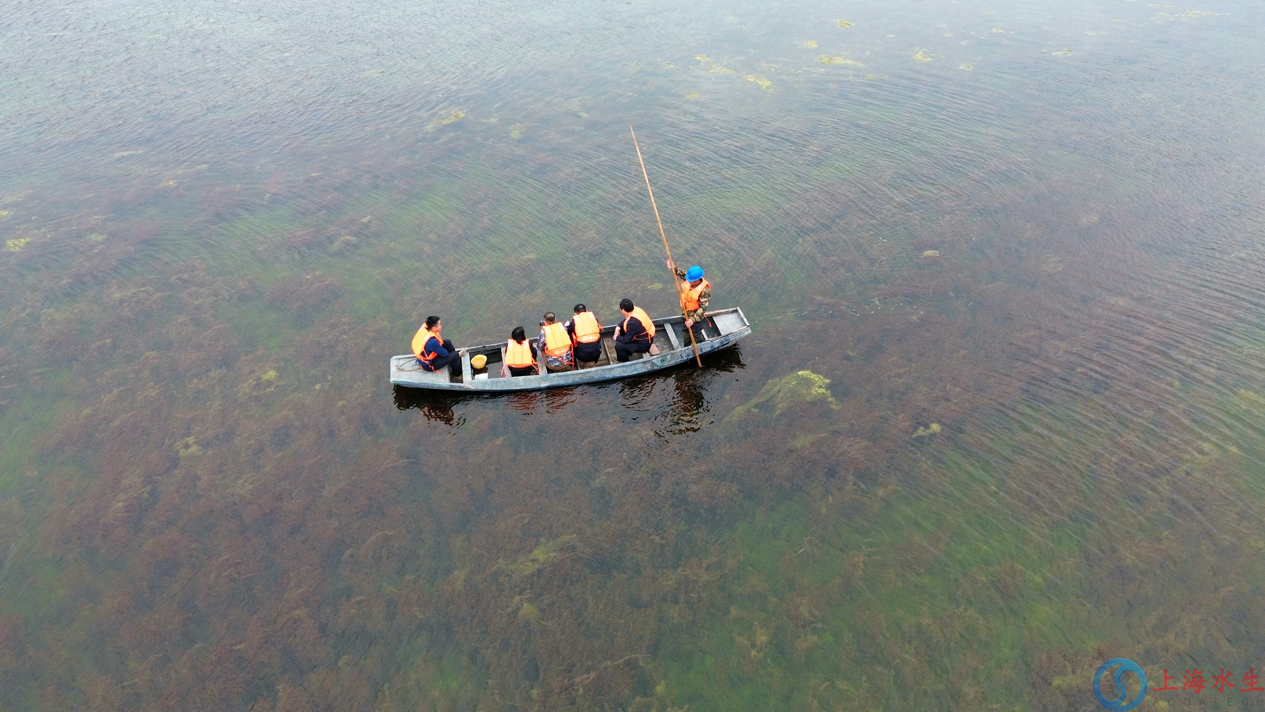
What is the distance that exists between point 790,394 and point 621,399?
2710mm

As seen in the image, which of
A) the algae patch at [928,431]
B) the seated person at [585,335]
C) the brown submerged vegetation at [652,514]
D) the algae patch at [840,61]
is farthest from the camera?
the algae patch at [840,61]

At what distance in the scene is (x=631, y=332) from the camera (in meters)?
11.7

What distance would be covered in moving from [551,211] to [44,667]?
1143 cm

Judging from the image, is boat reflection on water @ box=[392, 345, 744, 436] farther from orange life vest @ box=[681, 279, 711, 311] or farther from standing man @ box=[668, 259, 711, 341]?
orange life vest @ box=[681, 279, 711, 311]

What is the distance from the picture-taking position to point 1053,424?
10523mm

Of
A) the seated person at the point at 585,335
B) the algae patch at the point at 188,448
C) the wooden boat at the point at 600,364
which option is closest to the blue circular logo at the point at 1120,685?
the wooden boat at the point at 600,364

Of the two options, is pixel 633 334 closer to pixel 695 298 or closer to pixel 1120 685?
pixel 695 298

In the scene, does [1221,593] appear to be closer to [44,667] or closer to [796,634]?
[796,634]

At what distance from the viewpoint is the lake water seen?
8.30 m

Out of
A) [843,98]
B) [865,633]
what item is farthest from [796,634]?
[843,98]

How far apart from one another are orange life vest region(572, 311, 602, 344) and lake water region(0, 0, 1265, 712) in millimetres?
952

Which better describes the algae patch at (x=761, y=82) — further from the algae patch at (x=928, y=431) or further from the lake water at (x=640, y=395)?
the algae patch at (x=928, y=431)

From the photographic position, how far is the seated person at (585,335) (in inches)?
457

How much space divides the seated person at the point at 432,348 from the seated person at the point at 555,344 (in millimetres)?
1552
